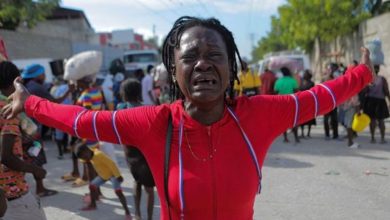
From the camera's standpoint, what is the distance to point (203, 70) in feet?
5.87

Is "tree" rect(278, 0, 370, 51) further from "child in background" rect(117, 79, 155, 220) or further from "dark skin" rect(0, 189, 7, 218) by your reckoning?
"dark skin" rect(0, 189, 7, 218)

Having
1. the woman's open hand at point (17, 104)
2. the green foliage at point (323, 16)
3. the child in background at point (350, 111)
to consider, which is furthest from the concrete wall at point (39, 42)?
the woman's open hand at point (17, 104)

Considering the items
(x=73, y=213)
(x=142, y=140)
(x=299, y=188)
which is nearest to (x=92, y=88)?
(x=73, y=213)

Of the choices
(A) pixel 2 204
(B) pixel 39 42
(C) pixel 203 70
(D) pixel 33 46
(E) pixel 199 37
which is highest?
(B) pixel 39 42

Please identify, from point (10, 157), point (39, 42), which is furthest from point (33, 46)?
point (10, 157)

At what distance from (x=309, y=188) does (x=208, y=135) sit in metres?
4.50

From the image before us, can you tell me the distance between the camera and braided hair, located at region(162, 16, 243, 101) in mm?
1951

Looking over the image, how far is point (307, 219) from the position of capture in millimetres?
4848

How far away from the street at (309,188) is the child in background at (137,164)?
0.39 metres

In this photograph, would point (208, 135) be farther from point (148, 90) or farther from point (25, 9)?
point (25, 9)

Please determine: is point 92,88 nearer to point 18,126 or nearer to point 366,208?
point 18,126

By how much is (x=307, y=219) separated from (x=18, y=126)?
316 centimetres

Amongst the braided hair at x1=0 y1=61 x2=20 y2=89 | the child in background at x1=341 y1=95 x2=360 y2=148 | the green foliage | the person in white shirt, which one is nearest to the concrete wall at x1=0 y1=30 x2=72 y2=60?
the person in white shirt

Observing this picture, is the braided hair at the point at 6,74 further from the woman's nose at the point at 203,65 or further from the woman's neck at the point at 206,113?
the woman's nose at the point at 203,65
